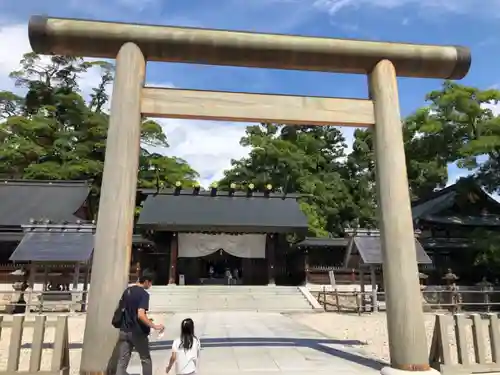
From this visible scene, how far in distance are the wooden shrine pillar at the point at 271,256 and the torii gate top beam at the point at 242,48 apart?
17.0 m

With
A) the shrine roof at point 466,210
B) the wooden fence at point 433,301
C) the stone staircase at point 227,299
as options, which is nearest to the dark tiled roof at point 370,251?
the wooden fence at point 433,301

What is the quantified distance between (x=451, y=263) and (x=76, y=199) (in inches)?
916

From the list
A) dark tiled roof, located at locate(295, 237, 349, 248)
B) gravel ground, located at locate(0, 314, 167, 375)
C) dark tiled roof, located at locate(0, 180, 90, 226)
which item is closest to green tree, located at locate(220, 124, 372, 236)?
dark tiled roof, located at locate(295, 237, 349, 248)

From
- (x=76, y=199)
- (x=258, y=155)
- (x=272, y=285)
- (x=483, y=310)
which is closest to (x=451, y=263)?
(x=483, y=310)

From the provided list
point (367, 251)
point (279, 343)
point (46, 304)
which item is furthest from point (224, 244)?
point (279, 343)

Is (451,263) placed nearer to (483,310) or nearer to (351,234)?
(483,310)

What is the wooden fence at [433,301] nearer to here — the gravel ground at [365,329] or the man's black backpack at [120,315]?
the gravel ground at [365,329]

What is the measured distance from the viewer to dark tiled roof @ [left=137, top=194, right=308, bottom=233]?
73.2 ft

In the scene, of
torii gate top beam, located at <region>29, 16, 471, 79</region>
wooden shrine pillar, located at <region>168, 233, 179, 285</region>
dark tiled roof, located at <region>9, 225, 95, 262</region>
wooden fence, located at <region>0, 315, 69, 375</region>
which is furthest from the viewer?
wooden shrine pillar, located at <region>168, 233, 179, 285</region>

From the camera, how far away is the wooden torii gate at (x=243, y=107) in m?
5.14

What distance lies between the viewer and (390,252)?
5613 millimetres

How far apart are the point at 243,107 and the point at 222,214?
18146 mm

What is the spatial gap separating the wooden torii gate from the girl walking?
140 centimetres

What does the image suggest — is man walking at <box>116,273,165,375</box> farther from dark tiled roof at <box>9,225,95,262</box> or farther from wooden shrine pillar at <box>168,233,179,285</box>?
wooden shrine pillar at <box>168,233,179,285</box>
